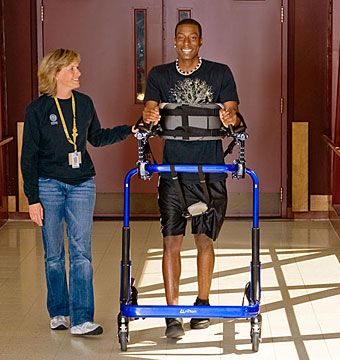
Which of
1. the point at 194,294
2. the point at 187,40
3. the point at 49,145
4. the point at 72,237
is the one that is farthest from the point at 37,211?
the point at 194,294

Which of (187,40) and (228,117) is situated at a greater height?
(187,40)

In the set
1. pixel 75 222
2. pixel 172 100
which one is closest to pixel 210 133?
pixel 172 100

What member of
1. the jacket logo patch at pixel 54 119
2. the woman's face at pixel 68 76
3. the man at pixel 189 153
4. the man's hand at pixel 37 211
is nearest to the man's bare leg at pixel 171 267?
the man at pixel 189 153

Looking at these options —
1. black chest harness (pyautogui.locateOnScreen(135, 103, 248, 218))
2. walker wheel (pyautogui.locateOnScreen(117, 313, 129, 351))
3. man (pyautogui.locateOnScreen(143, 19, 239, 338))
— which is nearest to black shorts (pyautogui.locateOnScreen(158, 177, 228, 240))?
man (pyautogui.locateOnScreen(143, 19, 239, 338))

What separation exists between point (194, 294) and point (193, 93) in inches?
56.9

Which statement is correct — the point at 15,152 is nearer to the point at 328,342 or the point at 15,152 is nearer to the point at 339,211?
the point at 339,211

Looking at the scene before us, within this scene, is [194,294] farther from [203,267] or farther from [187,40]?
[187,40]

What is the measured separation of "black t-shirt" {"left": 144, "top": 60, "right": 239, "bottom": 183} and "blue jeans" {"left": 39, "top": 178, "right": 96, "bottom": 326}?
45 cm

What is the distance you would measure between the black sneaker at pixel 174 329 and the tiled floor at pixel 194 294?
49 mm

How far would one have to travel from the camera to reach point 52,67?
527 cm

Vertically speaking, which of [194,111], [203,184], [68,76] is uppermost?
[68,76]

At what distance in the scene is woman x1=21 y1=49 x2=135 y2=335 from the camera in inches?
207

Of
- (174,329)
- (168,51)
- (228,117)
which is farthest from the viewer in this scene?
(168,51)

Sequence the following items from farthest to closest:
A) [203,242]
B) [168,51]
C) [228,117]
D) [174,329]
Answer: [168,51]
[203,242]
[174,329]
[228,117]
